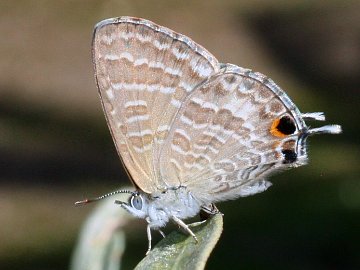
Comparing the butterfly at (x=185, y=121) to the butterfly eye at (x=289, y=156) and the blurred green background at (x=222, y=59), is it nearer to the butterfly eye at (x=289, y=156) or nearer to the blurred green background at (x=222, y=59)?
the butterfly eye at (x=289, y=156)

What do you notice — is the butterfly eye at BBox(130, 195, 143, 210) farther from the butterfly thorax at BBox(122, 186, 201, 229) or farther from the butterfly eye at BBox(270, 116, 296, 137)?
the butterfly eye at BBox(270, 116, 296, 137)

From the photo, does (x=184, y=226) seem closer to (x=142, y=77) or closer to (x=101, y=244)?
(x=101, y=244)

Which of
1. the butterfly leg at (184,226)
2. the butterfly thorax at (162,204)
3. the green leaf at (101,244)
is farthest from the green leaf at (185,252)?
the butterfly thorax at (162,204)

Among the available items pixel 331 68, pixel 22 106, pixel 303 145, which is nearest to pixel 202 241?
pixel 303 145

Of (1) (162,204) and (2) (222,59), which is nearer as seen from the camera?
(1) (162,204)

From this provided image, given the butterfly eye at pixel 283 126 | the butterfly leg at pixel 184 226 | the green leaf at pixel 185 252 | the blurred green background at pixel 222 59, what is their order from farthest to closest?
the blurred green background at pixel 222 59 < the butterfly eye at pixel 283 126 < the butterfly leg at pixel 184 226 < the green leaf at pixel 185 252

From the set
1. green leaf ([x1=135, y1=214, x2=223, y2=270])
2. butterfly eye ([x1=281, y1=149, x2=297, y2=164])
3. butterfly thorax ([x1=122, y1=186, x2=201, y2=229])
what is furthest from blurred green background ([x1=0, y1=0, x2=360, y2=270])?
green leaf ([x1=135, y1=214, x2=223, y2=270])

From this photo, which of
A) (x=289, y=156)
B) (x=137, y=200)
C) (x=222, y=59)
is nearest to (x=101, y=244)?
(x=137, y=200)
